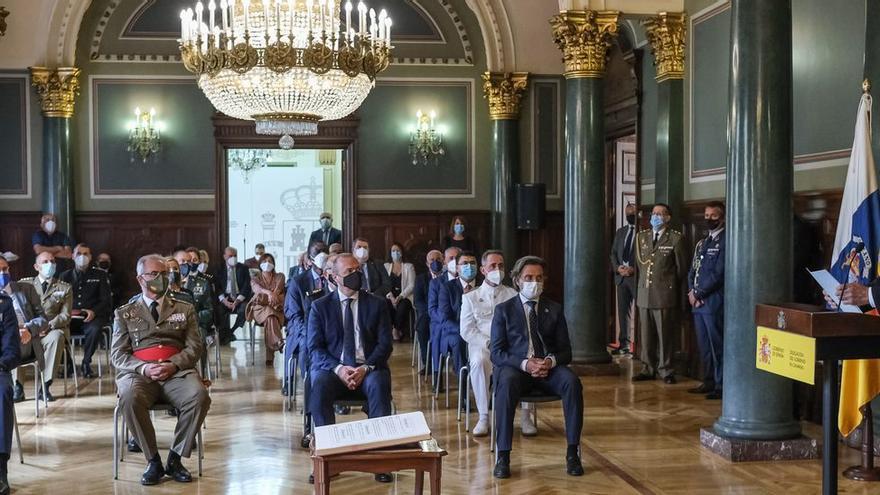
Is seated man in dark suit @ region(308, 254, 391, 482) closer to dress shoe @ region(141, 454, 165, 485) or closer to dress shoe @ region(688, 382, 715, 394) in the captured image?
dress shoe @ region(141, 454, 165, 485)

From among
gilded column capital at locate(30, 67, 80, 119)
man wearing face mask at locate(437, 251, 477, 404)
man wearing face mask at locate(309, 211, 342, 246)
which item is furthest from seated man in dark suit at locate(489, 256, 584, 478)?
gilded column capital at locate(30, 67, 80, 119)

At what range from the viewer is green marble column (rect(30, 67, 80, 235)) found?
13633 millimetres

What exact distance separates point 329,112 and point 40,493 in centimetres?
433

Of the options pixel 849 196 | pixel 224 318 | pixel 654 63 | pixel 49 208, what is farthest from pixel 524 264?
pixel 49 208

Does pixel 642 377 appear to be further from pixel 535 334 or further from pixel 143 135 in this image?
pixel 143 135

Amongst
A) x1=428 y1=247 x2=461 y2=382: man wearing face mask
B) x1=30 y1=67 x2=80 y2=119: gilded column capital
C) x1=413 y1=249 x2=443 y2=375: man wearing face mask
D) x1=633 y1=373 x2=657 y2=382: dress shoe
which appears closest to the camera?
x1=428 y1=247 x2=461 y2=382: man wearing face mask

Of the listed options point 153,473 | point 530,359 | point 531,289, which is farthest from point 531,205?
point 153,473

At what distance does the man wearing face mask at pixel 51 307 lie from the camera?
9070 millimetres

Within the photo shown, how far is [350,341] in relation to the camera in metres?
6.43

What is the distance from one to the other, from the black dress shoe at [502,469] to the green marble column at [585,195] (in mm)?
4076

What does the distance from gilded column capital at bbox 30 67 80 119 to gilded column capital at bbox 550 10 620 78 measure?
6.99m

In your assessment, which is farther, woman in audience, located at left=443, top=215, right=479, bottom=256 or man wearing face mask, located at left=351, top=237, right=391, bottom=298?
woman in audience, located at left=443, top=215, right=479, bottom=256

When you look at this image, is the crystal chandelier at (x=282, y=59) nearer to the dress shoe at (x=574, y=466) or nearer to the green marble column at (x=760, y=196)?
the green marble column at (x=760, y=196)

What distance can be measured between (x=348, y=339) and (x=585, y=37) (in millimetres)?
4862
